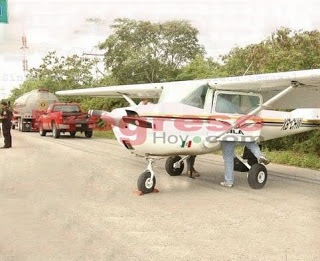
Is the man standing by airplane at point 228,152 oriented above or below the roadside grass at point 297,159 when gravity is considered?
above

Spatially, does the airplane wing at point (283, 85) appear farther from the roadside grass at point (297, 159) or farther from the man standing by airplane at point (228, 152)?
the roadside grass at point (297, 159)

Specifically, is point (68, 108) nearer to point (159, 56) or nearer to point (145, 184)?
point (159, 56)

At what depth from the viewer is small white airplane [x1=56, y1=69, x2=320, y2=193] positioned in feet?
24.7

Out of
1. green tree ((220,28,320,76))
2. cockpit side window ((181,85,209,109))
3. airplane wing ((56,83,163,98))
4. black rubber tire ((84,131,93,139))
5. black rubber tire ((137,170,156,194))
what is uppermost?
green tree ((220,28,320,76))

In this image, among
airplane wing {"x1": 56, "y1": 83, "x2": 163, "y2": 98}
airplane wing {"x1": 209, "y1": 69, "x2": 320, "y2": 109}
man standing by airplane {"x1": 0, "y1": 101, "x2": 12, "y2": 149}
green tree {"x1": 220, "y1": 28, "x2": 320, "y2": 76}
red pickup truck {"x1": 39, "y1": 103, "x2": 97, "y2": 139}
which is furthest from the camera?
red pickup truck {"x1": 39, "y1": 103, "x2": 97, "y2": 139}

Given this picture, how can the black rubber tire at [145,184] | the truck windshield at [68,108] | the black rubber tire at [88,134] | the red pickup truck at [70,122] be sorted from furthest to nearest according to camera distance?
the truck windshield at [68,108], the black rubber tire at [88,134], the red pickup truck at [70,122], the black rubber tire at [145,184]

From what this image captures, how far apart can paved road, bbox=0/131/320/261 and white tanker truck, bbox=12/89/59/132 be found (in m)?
21.2

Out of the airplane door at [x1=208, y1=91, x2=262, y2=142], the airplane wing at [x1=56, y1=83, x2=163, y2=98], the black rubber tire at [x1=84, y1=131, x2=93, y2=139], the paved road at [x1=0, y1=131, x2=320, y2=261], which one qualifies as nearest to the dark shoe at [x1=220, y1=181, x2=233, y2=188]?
the paved road at [x1=0, y1=131, x2=320, y2=261]

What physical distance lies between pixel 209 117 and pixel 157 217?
2.86 m

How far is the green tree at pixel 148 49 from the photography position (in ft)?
104

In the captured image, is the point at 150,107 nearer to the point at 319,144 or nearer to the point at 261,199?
the point at 261,199

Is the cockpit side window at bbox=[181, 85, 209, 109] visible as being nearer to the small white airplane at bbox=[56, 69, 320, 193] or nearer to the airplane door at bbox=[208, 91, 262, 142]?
the small white airplane at bbox=[56, 69, 320, 193]

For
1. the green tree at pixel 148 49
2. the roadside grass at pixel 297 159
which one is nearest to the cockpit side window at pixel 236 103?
the roadside grass at pixel 297 159

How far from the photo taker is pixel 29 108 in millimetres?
30797
